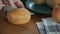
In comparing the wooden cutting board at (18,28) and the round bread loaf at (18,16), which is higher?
the round bread loaf at (18,16)

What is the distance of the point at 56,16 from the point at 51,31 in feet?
0.25

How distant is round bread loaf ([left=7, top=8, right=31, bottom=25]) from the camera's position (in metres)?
0.64

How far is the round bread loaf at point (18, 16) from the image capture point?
64 cm

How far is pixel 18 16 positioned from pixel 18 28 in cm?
5

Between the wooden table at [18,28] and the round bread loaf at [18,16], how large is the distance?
17 millimetres

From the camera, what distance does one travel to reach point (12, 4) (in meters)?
0.74

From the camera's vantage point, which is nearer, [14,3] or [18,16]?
[18,16]

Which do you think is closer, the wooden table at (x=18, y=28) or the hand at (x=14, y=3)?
the wooden table at (x=18, y=28)

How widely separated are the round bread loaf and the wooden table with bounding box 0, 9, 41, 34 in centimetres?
2

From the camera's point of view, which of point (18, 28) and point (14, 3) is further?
point (14, 3)

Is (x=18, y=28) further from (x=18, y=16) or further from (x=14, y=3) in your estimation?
(x=14, y=3)

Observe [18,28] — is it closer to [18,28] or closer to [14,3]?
[18,28]

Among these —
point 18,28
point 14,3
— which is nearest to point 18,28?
point 18,28

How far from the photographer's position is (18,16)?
2.08 feet
